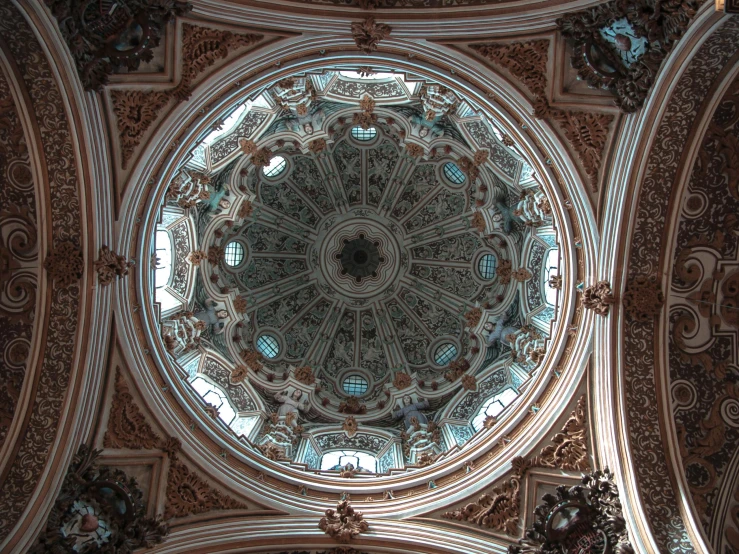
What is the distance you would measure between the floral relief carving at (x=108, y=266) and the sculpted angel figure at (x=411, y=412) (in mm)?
11343

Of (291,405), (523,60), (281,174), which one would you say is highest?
(281,174)

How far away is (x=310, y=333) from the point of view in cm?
2770

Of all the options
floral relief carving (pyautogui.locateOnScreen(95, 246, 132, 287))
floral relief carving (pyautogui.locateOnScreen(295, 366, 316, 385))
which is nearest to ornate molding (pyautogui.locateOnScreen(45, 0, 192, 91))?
floral relief carving (pyautogui.locateOnScreen(95, 246, 132, 287))

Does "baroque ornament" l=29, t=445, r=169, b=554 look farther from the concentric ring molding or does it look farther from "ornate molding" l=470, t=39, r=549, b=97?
"ornate molding" l=470, t=39, r=549, b=97

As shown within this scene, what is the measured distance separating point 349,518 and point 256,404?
7.06m

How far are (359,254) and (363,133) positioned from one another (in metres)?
5.34

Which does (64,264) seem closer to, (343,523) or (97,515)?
(97,515)

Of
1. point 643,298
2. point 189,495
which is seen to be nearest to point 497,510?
point 643,298

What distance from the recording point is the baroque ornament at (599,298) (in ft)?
51.4

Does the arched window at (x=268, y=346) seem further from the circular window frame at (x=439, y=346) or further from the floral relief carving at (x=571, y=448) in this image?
the floral relief carving at (x=571, y=448)

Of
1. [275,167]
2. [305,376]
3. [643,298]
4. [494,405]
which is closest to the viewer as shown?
[643,298]

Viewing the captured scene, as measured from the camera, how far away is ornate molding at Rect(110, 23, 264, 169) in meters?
15.2

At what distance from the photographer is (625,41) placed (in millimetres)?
14156

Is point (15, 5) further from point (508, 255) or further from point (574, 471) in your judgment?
point (508, 255)
